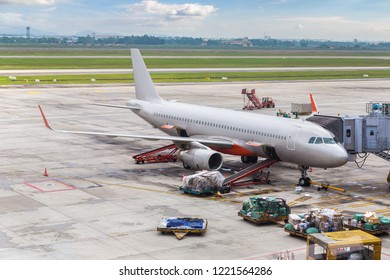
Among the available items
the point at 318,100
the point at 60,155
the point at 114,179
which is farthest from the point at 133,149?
the point at 318,100

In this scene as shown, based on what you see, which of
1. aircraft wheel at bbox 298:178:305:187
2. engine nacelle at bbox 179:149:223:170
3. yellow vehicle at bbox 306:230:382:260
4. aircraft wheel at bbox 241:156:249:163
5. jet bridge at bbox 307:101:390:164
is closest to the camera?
yellow vehicle at bbox 306:230:382:260

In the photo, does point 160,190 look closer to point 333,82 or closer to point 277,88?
point 277,88

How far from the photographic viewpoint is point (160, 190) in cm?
3528

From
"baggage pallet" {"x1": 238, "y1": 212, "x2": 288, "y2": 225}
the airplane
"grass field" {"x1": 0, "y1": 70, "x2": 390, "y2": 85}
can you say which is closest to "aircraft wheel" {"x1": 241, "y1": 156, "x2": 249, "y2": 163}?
the airplane

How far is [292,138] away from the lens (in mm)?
36281

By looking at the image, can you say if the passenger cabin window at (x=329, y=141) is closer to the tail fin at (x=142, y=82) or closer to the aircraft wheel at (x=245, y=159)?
the aircraft wheel at (x=245, y=159)

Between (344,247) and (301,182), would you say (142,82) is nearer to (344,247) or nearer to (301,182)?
(301,182)

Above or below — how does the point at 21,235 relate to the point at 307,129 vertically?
below

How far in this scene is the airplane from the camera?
35438mm

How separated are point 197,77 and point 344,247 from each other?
113 meters

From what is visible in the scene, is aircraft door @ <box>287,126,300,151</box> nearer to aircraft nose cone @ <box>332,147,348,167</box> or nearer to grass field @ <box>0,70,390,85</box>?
aircraft nose cone @ <box>332,147,348,167</box>

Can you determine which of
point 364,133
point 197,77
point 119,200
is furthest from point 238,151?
point 197,77

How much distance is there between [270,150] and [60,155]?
17450 mm

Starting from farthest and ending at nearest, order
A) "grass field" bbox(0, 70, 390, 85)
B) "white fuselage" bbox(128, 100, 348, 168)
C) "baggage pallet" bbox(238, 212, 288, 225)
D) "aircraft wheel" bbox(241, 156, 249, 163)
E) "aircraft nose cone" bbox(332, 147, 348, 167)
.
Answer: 1. "grass field" bbox(0, 70, 390, 85)
2. "aircraft wheel" bbox(241, 156, 249, 163)
3. "white fuselage" bbox(128, 100, 348, 168)
4. "aircraft nose cone" bbox(332, 147, 348, 167)
5. "baggage pallet" bbox(238, 212, 288, 225)
